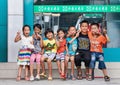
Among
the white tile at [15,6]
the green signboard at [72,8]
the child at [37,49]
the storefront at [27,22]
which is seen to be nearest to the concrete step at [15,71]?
the storefront at [27,22]

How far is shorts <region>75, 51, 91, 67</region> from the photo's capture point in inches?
375

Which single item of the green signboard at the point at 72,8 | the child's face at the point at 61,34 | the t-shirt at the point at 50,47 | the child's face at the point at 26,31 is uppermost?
the green signboard at the point at 72,8

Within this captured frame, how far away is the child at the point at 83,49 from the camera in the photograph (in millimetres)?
9531

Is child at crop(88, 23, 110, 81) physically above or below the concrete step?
above

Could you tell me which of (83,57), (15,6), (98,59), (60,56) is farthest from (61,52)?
(15,6)

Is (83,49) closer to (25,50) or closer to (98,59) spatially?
(98,59)

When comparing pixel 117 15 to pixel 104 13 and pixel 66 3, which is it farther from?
pixel 66 3

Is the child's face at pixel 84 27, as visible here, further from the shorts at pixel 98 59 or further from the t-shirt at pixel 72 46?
the shorts at pixel 98 59

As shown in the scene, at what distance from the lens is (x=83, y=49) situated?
9680 millimetres

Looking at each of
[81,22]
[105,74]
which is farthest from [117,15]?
[105,74]

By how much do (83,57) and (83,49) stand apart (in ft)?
0.65

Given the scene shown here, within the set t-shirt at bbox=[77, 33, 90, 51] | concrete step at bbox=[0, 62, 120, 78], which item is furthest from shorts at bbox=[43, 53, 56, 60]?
t-shirt at bbox=[77, 33, 90, 51]

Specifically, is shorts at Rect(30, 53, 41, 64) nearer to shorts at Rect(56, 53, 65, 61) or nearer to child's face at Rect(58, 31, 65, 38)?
shorts at Rect(56, 53, 65, 61)

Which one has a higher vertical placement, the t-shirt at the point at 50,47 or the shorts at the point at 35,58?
the t-shirt at the point at 50,47
